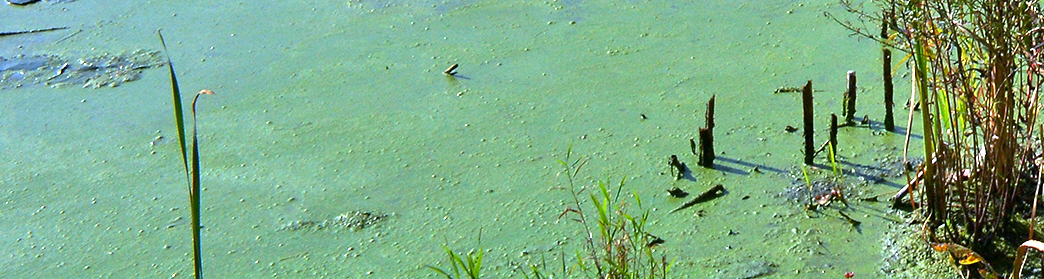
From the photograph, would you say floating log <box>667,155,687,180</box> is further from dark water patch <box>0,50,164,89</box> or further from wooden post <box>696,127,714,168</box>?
dark water patch <box>0,50,164,89</box>

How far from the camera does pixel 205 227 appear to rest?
199cm

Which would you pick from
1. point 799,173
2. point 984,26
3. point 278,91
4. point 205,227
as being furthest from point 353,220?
point 984,26

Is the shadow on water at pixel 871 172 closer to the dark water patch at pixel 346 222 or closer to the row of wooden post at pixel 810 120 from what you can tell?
the row of wooden post at pixel 810 120

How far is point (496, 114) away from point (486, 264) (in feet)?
1.87

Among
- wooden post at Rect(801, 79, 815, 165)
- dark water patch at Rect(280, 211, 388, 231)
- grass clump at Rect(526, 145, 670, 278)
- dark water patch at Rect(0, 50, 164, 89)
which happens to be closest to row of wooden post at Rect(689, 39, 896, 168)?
wooden post at Rect(801, 79, 815, 165)

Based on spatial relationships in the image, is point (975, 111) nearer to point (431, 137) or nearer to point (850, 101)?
point (850, 101)

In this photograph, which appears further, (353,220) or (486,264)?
(353,220)

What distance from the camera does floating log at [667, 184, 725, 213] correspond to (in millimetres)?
1917

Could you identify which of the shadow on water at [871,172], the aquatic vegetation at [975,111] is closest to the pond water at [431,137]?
the shadow on water at [871,172]

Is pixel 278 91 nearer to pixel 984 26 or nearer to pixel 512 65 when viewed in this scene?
pixel 512 65

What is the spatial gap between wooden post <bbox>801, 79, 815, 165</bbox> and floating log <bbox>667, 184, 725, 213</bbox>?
0.59 feet

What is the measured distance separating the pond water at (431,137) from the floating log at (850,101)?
0.14 ft

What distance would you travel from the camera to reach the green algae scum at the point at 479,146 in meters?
1.80

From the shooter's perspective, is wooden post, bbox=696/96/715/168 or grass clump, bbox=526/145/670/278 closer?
grass clump, bbox=526/145/670/278
